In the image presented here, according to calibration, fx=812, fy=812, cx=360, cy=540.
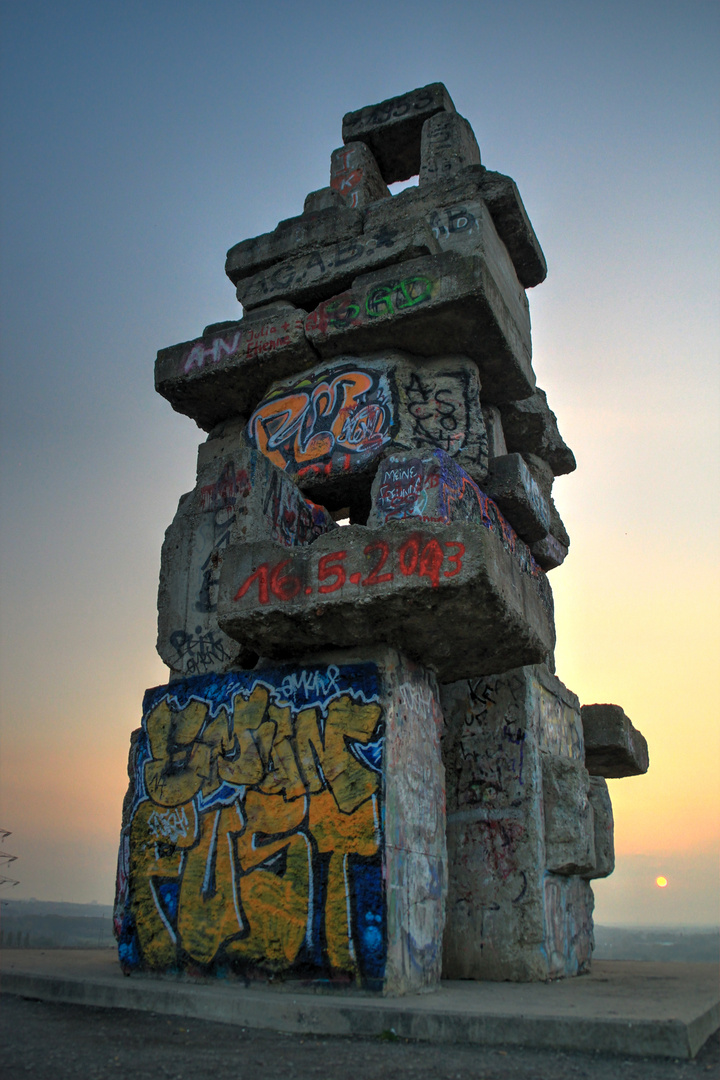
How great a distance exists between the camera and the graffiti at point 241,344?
734cm

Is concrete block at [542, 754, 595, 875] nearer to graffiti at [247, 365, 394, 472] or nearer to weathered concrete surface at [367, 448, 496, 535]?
weathered concrete surface at [367, 448, 496, 535]

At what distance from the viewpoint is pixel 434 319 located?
6633 mm

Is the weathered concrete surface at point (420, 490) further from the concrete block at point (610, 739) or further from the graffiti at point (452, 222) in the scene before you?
the concrete block at point (610, 739)

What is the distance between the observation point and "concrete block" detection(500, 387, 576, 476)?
7996mm

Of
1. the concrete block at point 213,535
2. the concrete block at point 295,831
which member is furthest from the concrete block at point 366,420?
the concrete block at point 295,831

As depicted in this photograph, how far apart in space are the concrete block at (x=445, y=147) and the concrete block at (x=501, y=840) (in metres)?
5.07

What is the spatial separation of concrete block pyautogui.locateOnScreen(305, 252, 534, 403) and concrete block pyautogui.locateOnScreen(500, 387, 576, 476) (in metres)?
0.63

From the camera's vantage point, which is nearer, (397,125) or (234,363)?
(234,363)

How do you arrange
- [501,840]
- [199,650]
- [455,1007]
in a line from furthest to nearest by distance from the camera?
[199,650], [501,840], [455,1007]

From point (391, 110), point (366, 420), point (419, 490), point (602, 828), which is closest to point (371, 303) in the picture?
point (366, 420)

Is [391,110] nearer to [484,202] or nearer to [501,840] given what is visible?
[484,202]

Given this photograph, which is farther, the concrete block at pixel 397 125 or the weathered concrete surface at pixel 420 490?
the concrete block at pixel 397 125

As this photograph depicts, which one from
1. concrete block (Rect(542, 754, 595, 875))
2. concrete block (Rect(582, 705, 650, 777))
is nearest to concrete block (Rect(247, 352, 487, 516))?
concrete block (Rect(542, 754, 595, 875))

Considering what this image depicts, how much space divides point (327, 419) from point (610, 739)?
3952mm
